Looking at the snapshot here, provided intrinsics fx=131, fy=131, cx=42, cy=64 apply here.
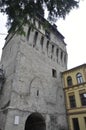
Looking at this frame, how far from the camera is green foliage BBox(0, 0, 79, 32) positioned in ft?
17.4

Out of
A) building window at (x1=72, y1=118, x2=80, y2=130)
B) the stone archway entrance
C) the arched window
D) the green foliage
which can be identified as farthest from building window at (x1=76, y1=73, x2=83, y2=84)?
the green foliage

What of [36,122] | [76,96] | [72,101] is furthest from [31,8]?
[72,101]

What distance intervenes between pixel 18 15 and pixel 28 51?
10.4 meters

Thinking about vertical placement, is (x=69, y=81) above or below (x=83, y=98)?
above

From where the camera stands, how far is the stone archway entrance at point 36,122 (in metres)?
14.1

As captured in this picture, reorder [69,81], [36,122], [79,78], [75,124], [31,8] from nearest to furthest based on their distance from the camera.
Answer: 1. [31,8]
2. [36,122]
3. [75,124]
4. [79,78]
5. [69,81]

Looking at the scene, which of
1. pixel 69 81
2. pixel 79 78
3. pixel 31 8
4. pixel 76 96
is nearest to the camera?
pixel 31 8

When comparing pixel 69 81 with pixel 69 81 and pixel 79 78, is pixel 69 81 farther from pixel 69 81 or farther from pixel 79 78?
pixel 79 78

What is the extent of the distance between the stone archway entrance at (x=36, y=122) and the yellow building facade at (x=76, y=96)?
12.4 feet

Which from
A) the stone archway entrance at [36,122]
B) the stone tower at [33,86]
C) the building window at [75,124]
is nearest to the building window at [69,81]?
the stone tower at [33,86]

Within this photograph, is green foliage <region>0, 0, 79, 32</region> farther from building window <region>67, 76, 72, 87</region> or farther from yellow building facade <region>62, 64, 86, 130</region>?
building window <region>67, 76, 72, 87</region>

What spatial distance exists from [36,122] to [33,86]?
14.6 ft

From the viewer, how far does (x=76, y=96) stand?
1667 centimetres

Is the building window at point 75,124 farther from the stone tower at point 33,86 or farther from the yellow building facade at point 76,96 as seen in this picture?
the stone tower at point 33,86
